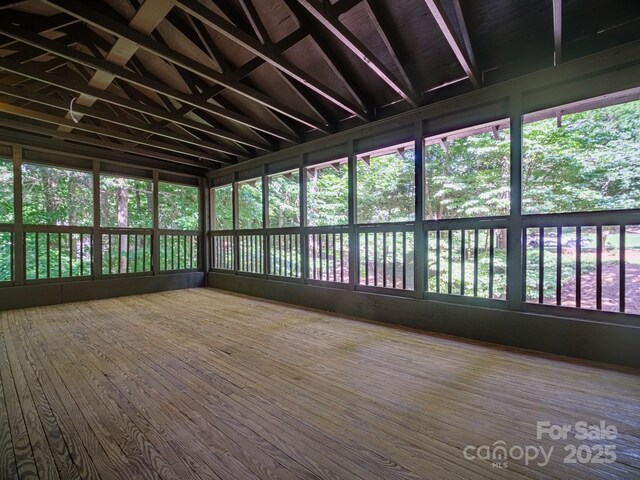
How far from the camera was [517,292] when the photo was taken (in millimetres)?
2967

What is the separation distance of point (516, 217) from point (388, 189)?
6.23 m

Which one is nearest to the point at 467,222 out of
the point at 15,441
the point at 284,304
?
the point at 284,304

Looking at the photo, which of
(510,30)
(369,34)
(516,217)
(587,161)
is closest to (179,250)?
(369,34)

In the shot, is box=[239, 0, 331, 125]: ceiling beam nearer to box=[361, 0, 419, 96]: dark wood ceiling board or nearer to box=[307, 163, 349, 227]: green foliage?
box=[361, 0, 419, 96]: dark wood ceiling board

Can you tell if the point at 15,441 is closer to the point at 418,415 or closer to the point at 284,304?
the point at 418,415

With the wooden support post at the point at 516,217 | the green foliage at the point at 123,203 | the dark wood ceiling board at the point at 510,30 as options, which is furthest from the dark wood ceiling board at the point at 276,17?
the green foliage at the point at 123,203

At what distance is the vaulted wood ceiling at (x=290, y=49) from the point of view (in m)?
2.50

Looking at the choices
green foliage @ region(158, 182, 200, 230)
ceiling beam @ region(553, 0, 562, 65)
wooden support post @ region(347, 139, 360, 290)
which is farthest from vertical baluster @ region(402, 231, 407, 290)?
green foliage @ region(158, 182, 200, 230)

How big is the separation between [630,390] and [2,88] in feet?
22.2

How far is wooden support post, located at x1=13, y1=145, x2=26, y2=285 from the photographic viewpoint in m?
4.75

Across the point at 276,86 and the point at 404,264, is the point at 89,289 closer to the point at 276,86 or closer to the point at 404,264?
the point at 276,86

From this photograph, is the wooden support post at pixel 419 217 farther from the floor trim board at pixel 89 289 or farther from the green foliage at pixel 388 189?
the floor trim board at pixel 89 289

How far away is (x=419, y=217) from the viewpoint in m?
3.70

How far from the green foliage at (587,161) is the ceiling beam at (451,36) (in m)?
3.21
